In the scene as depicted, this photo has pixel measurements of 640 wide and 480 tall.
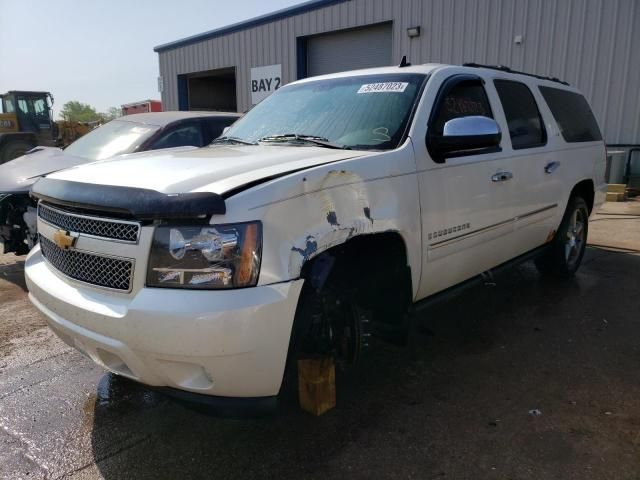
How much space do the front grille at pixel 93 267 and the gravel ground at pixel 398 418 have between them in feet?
2.26

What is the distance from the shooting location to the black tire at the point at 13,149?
16914 millimetres

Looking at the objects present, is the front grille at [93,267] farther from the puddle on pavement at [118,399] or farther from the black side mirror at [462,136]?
the black side mirror at [462,136]

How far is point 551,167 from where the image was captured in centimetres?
447

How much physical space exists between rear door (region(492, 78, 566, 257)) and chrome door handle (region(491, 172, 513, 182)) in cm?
8

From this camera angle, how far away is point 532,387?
3.22 meters

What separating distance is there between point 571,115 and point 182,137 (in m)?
4.20

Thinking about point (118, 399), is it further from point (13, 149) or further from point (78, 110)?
point (78, 110)

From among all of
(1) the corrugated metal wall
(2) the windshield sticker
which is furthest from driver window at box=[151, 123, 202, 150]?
(1) the corrugated metal wall

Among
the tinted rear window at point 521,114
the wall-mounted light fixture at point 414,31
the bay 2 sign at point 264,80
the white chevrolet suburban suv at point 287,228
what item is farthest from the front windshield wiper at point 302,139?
the bay 2 sign at point 264,80

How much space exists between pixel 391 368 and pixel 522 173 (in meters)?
1.82

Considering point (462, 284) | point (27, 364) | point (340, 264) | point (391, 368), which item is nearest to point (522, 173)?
point (462, 284)

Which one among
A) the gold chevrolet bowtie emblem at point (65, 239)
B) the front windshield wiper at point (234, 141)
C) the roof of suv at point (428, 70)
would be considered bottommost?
the gold chevrolet bowtie emblem at point (65, 239)

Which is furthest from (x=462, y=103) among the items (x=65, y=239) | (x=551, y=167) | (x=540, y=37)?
(x=540, y=37)

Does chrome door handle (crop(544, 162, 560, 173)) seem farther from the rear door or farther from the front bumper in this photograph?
the front bumper
